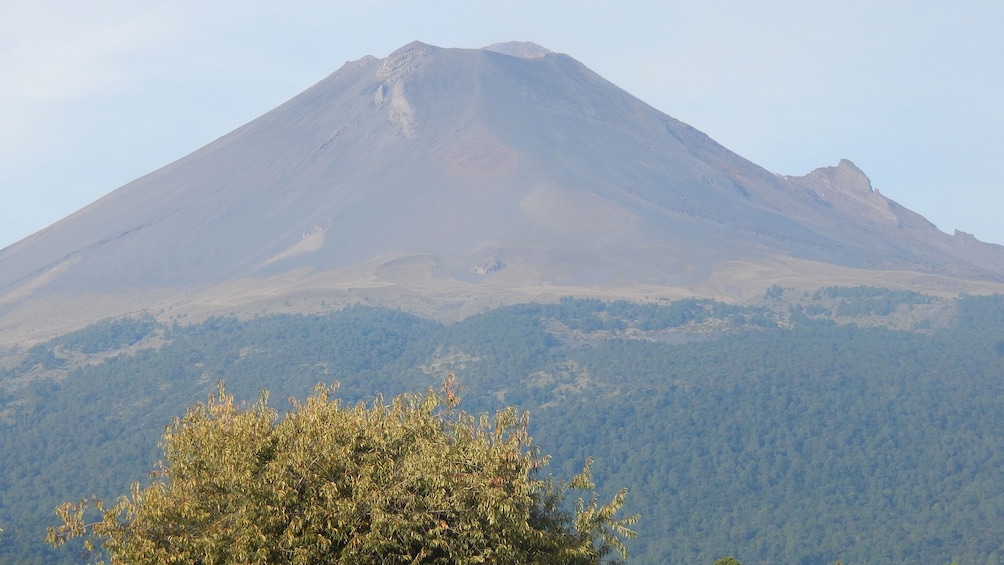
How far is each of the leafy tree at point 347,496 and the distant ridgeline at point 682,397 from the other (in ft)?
267

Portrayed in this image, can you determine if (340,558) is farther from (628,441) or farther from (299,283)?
(299,283)

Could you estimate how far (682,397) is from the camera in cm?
15012

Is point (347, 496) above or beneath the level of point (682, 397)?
above

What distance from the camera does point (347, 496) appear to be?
19.3 metres

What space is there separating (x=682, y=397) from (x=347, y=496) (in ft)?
437

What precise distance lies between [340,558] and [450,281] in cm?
16345

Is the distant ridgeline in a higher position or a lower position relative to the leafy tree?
lower

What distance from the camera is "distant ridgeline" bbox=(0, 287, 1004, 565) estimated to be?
115750mm

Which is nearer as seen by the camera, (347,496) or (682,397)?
(347,496)

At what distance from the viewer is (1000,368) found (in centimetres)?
15850

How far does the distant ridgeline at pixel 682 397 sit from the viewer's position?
380 ft

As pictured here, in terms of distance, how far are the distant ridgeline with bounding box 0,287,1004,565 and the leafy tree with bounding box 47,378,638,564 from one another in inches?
3209

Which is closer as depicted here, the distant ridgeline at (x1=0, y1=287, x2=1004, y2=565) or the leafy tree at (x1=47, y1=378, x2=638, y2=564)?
the leafy tree at (x1=47, y1=378, x2=638, y2=564)

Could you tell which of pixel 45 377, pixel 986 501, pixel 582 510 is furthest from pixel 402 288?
pixel 582 510
